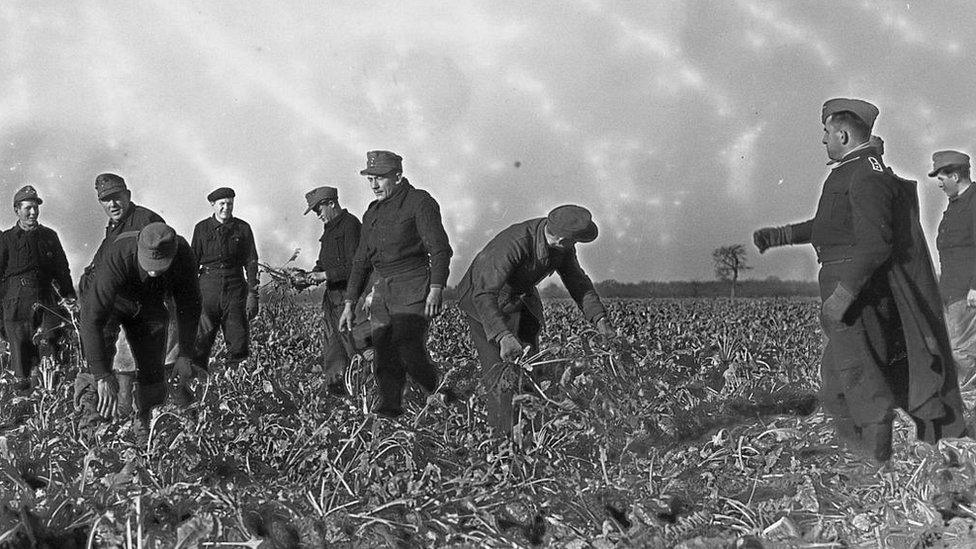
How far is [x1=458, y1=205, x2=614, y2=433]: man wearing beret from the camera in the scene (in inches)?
237

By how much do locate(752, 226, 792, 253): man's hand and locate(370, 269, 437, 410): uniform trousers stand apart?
2.04 meters

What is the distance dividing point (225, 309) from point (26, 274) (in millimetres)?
1508

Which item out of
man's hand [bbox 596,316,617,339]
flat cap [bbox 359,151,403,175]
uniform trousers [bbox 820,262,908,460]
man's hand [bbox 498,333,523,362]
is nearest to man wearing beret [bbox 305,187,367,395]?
flat cap [bbox 359,151,403,175]

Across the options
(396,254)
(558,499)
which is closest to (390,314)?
(396,254)

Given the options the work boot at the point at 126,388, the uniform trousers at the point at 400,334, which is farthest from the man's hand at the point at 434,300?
the work boot at the point at 126,388

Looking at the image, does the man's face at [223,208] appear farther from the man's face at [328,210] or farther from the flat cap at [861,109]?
the flat cap at [861,109]

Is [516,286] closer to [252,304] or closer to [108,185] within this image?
[108,185]

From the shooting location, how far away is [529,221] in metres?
6.26

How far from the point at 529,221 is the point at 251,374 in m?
1.78

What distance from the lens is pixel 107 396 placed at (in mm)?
5672

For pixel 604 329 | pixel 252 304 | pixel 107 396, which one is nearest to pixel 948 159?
pixel 604 329

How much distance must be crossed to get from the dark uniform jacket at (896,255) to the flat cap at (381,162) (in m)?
2.54

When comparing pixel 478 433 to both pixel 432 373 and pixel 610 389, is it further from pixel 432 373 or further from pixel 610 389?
pixel 432 373

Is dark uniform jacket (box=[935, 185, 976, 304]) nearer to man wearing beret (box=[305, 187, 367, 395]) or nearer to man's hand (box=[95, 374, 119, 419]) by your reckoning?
man wearing beret (box=[305, 187, 367, 395])
